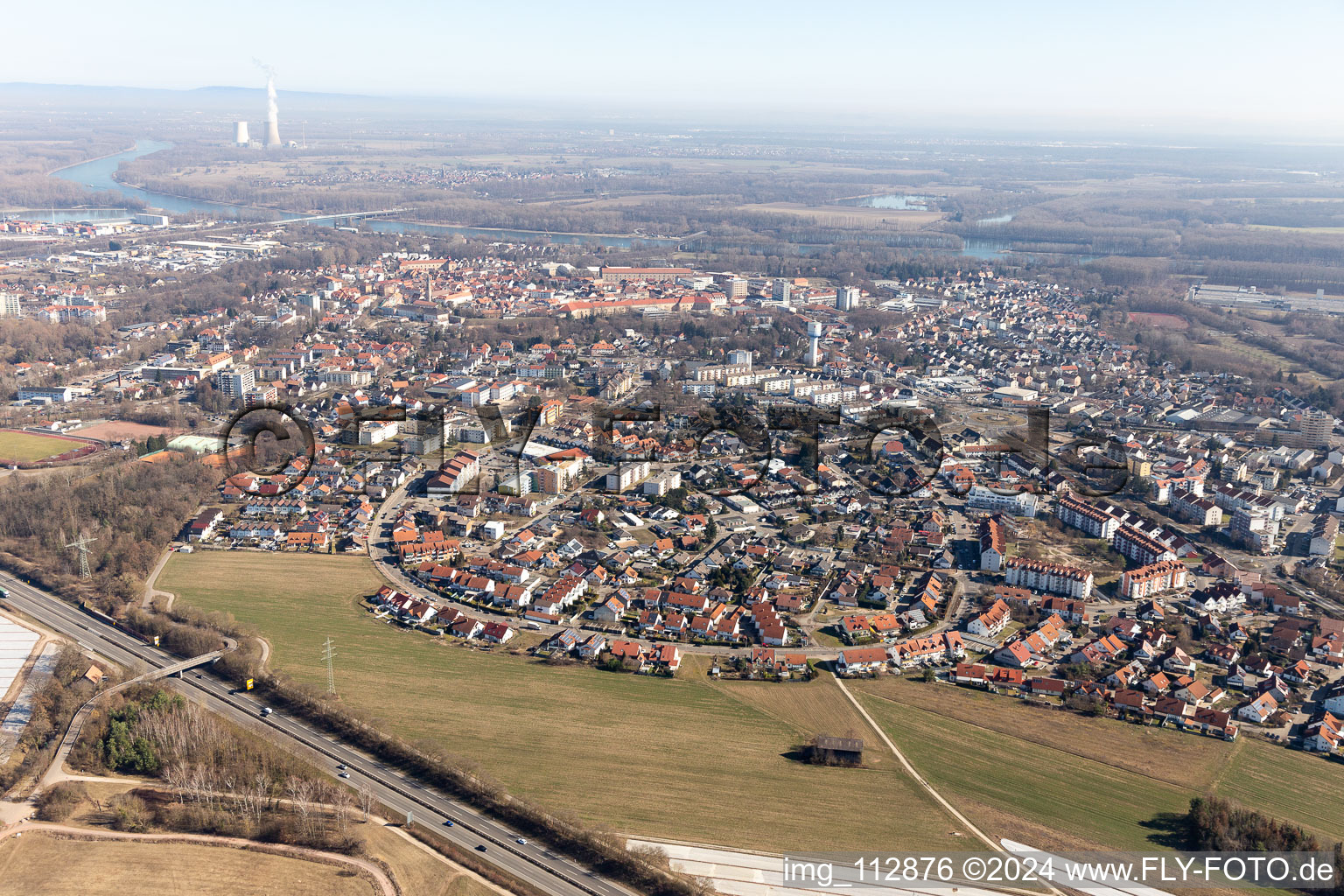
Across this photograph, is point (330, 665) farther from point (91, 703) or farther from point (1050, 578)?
point (1050, 578)

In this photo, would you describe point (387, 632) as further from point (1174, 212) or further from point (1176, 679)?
point (1174, 212)

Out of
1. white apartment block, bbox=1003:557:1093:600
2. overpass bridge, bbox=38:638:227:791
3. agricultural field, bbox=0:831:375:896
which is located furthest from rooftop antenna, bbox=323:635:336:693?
white apartment block, bbox=1003:557:1093:600

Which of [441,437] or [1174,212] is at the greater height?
[1174,212]

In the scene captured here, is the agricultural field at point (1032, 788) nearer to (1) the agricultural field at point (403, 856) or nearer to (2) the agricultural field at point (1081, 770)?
(2) the agricultural field at point (1081, 770)

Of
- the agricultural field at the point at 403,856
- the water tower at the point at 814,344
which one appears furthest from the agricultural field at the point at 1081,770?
the water tower at the point at 814,344

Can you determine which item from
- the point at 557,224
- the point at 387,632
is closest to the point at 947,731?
the point at 387,632

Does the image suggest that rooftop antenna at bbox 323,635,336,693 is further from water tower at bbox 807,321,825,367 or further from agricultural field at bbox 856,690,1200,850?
water tower at bbox 807,321,825,367

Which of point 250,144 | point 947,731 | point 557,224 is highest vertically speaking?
point 250,144
